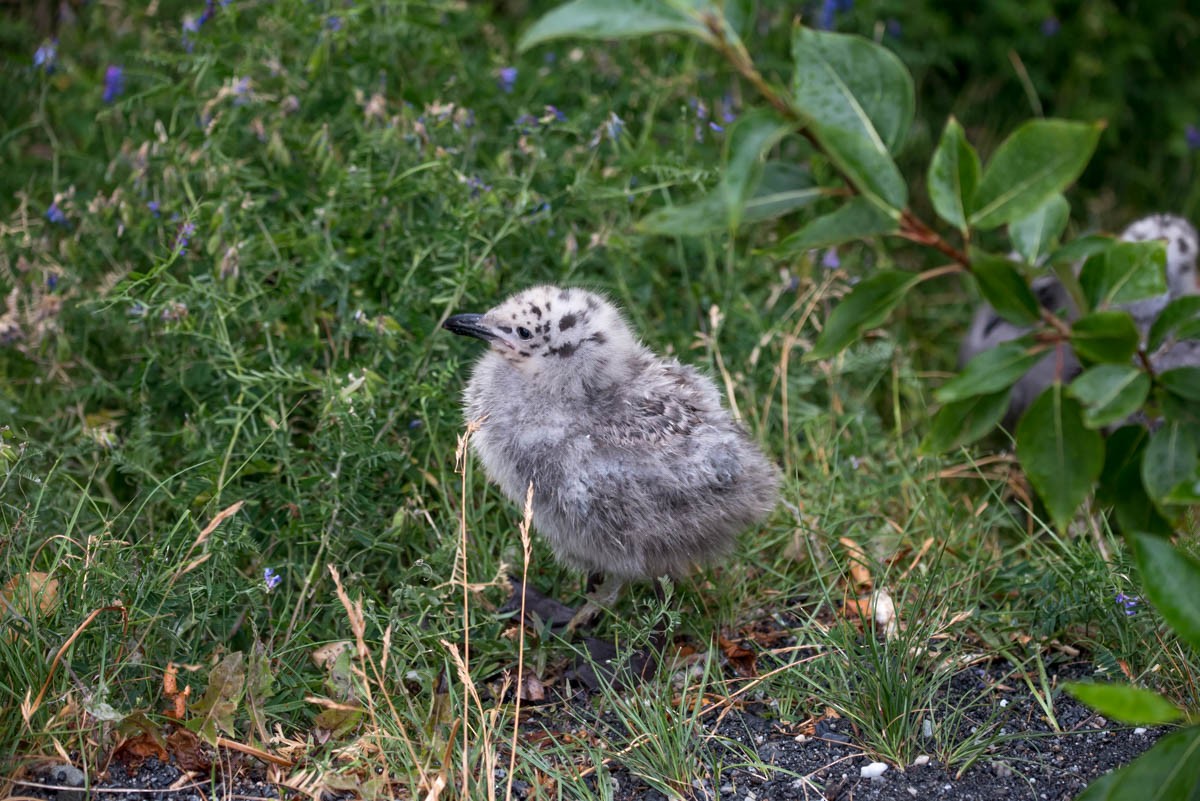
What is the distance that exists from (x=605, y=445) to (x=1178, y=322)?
1498 millimetres

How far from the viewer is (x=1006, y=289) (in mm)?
2225

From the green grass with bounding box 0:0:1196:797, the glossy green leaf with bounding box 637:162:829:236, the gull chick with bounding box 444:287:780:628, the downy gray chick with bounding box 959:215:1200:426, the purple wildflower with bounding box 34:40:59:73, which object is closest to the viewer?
the glossy green leaf with bounding box 637:162:829:236

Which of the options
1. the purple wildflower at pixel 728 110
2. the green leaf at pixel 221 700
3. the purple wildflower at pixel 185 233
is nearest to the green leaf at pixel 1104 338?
the green leaf at pixel 221 700

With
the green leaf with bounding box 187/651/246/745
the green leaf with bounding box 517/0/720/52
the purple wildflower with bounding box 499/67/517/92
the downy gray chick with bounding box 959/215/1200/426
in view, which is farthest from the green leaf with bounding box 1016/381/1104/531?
the purple wildflower with bounding box 499/67/517/92

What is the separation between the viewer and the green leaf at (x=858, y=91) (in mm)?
2121

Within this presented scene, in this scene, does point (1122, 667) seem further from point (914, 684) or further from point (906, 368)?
point (906, 368)

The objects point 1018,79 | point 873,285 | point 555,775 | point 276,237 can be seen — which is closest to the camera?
point 873,285

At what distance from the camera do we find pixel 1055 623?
11.4 ft

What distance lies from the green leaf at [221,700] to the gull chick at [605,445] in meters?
0.87

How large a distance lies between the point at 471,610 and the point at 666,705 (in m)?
0.69

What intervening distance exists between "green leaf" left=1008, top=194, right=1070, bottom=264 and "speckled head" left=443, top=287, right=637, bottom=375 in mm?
1390

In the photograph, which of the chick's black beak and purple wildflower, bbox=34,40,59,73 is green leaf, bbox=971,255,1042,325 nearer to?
the chick's black beak

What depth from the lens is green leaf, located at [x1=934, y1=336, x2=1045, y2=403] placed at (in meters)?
2.20

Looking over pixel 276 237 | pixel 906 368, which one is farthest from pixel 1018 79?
pixel 276 237
